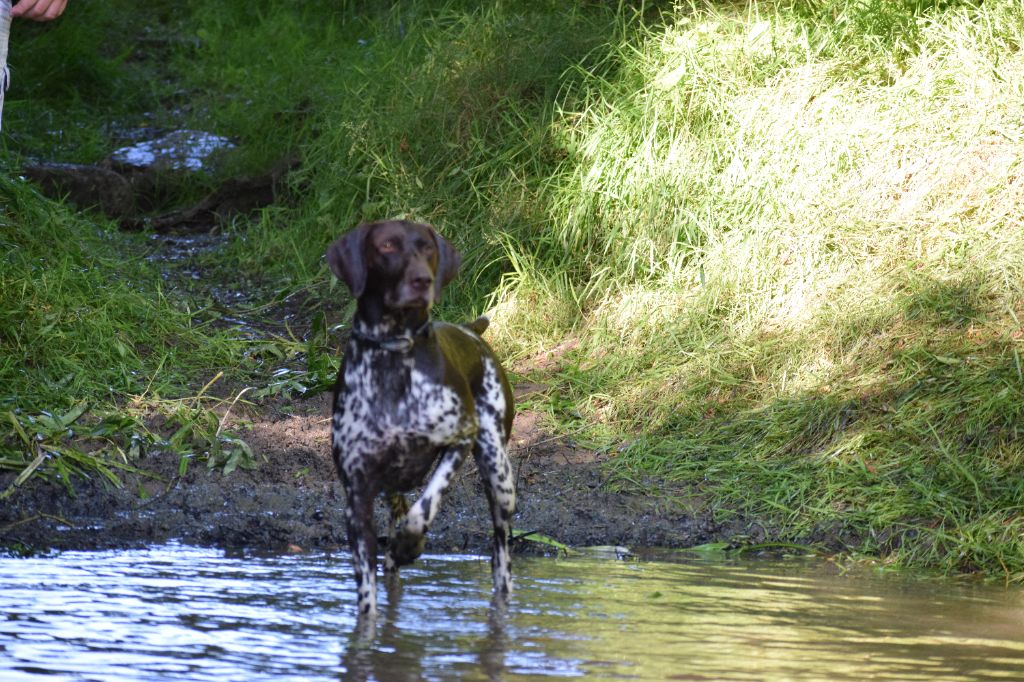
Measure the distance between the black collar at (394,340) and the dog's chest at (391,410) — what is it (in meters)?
0.05

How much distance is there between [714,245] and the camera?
8438 millimetres

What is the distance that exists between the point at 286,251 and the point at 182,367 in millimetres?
2522

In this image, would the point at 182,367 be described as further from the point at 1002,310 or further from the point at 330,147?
the point at 1002,310

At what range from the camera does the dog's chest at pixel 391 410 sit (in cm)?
462

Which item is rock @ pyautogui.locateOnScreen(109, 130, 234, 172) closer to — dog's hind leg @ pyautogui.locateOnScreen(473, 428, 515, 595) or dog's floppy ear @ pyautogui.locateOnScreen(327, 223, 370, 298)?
dog's hind leg @ pyautogui.locateOnScreen(473, 428, 515, 595)

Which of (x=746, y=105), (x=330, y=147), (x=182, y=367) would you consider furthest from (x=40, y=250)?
(x=746, y=105)

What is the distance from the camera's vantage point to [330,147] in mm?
10844

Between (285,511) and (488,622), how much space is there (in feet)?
6.61

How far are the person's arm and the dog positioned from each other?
1643mm

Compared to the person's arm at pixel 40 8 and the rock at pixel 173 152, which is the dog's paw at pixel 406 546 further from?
the rock at pixel 173 152

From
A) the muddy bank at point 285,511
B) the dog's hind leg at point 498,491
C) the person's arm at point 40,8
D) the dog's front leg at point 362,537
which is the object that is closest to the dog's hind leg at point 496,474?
the dog's hind leg at point 498,491

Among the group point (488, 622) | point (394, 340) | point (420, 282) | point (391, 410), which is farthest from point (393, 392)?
point (488, 622)

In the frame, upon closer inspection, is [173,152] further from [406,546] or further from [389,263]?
[406,546]

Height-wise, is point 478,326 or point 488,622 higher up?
point 478,326
